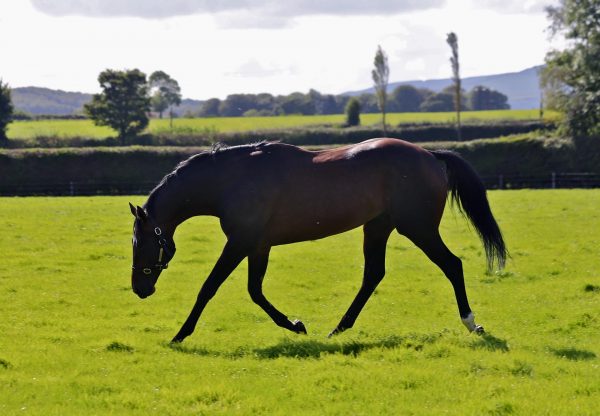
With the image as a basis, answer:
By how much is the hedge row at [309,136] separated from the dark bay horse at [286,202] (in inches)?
2213

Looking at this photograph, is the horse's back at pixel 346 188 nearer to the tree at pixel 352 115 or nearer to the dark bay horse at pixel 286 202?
the dark bay horse at pixel 286 202

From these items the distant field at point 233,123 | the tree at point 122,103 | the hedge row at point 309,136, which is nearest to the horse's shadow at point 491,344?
the hedge row at point 309,136

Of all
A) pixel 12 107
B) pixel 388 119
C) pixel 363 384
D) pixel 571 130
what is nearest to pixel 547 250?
pixel 363 384

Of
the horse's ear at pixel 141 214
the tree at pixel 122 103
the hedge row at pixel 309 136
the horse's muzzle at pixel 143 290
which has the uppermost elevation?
the tree at pixel 122 103

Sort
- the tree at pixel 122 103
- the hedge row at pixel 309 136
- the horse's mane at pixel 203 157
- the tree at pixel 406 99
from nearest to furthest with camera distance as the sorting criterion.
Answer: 1. the horse's mane at pixel 203 157
2. the hedge row at pixel 309 136
3. the tree at pixel 122 103
4. the tree at pixel 406 99

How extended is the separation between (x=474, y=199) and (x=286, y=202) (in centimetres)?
266

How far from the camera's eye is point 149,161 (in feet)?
180

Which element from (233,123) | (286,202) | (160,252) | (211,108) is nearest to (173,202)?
(160,252)

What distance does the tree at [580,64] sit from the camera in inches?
2007

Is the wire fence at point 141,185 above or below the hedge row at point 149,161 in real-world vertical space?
below

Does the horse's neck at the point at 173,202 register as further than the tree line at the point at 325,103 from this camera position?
No

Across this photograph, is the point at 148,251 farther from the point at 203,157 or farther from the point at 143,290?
the point at 203,157

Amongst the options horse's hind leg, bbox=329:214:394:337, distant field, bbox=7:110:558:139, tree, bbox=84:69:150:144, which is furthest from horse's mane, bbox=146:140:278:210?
distant field, bbox=7:110:558:139

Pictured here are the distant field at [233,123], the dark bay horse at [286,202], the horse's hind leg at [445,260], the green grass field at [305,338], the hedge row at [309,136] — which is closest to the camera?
the green grass field at [305,338]
